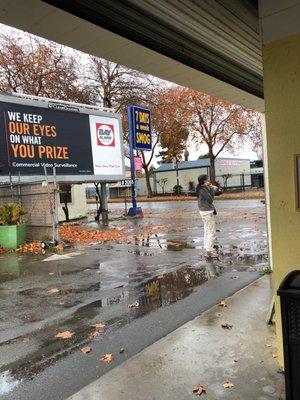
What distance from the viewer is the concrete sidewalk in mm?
3487

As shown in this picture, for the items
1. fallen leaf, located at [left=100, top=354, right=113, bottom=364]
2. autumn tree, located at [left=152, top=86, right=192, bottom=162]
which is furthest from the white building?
fallen leaf, located at [left=100, top=354, right=113, bottom=364]

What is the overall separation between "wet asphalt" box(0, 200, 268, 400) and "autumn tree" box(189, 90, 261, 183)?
2972cm

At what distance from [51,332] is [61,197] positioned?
17.3 m

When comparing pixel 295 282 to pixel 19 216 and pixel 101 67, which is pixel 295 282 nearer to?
pixel 19 216

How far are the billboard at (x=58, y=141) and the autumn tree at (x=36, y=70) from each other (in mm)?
8644

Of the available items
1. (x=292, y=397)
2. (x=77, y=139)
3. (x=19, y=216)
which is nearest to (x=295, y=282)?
(x=292, y=397)

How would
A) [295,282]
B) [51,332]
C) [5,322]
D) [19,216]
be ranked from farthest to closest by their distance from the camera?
[19,216] < [5,322] < [51,332] < [295,282]

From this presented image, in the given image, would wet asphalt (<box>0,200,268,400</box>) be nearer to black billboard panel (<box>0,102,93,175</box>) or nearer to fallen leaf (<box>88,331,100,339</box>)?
fallen leaf (<box>88,331,100,339</box>)

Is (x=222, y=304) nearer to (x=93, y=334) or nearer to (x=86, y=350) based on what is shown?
(x=93, y=334)

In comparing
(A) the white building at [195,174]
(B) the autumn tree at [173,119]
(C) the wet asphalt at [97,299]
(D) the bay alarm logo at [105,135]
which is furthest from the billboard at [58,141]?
(A) the white building at [195,174]

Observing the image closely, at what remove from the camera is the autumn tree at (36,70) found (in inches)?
1106

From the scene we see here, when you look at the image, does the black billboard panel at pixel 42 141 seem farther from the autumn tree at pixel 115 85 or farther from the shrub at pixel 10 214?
the autumn tree at pixel 115 85

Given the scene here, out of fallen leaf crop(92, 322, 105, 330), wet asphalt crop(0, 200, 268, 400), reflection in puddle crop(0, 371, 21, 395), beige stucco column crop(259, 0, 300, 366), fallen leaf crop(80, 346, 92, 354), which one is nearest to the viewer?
beige stucco column crop(259, 0, 300, 366)

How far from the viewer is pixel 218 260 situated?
9141 millimetres
